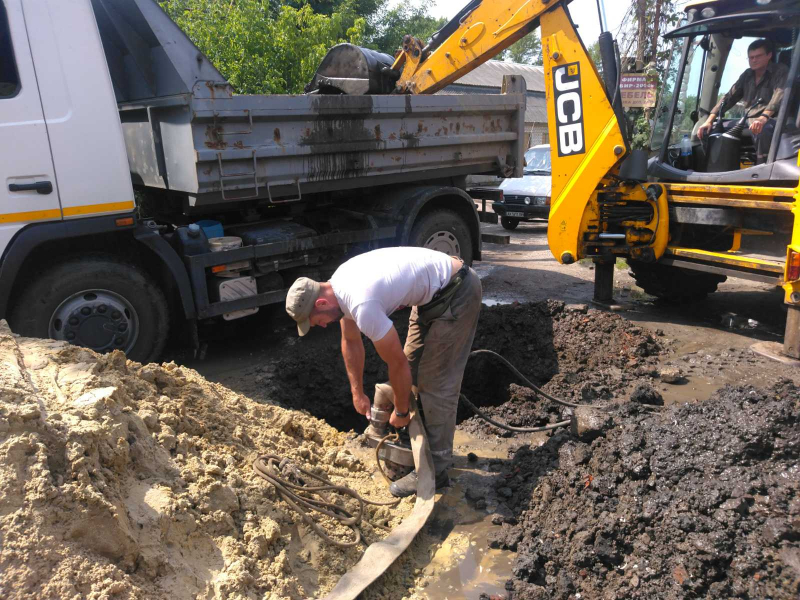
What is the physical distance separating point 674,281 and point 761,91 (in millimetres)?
2261

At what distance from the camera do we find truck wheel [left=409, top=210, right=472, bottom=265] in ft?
21.7

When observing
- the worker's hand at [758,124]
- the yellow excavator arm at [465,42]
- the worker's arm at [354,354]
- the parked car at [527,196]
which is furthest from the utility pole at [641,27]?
the worker's arm at [354,354]

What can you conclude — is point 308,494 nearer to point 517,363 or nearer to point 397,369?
point 397,369

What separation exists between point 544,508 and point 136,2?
4.81 m

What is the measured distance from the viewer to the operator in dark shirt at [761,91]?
557cm

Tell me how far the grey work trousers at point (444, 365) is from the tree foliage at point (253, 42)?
6.82 m

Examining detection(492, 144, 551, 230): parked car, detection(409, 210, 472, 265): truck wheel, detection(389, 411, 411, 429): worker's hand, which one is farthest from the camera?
detection(492, 144, 551, 230): parked car

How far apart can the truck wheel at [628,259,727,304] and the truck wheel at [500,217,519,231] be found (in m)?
6.15

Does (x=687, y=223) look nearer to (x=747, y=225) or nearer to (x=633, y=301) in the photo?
(x=747, y=225)

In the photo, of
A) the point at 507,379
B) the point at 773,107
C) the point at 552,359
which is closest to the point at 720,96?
the point at 773,107

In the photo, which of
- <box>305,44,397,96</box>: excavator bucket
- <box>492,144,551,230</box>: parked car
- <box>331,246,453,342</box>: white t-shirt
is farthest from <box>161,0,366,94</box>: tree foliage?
<box>331,246,453,342</box>: white t-shirt

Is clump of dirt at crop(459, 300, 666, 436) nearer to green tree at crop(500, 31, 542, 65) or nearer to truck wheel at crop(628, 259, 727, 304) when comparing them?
truck wheel at crop(628, 259, 727, 304)

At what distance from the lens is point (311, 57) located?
9578 millimetres

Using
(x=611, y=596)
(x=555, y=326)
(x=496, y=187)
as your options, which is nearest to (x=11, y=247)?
(x=611, y=596)
